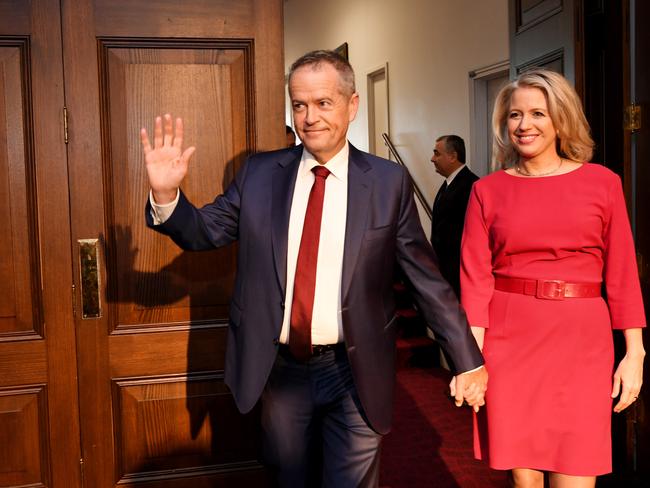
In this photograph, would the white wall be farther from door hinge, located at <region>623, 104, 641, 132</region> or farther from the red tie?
the red tie

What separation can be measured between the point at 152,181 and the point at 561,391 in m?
1.41

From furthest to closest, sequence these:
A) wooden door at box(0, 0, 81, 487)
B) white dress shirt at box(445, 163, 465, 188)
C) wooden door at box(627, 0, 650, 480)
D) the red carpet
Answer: white dress shirt at box(445, 163, 465, 188)
the red carpet
wooden door at box(627, 0, 650, 480)
wooden door at box(0, 0, 81, 487)

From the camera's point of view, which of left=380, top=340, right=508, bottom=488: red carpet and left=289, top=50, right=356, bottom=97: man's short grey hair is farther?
left=380, top=340, right=508, bottom=488: red carpet

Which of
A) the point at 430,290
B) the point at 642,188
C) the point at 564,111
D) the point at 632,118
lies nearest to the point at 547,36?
the point at 632,118

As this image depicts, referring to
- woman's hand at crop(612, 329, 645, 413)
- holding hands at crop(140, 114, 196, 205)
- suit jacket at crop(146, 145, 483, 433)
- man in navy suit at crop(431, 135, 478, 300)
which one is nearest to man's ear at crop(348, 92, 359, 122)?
suit jacket at crop(146, 145, 483, 433)

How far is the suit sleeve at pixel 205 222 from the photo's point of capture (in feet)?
6.21

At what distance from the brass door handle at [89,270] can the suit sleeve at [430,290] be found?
1049mm

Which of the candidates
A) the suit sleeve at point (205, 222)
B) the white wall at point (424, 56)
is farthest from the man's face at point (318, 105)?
the white wall at point (424, 56)

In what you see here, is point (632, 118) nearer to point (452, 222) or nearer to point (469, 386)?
point (469, 386)

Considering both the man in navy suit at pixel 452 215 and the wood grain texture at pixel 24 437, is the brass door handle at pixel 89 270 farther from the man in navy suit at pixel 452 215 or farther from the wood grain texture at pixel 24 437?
the man in navy suit at pixel 452 215

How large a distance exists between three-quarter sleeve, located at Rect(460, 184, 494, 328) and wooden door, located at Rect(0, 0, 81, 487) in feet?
4.38

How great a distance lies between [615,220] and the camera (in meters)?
2.26

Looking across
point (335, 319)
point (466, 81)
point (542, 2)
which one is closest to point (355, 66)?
point (466, 81)

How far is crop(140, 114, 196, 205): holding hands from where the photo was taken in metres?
1.84
